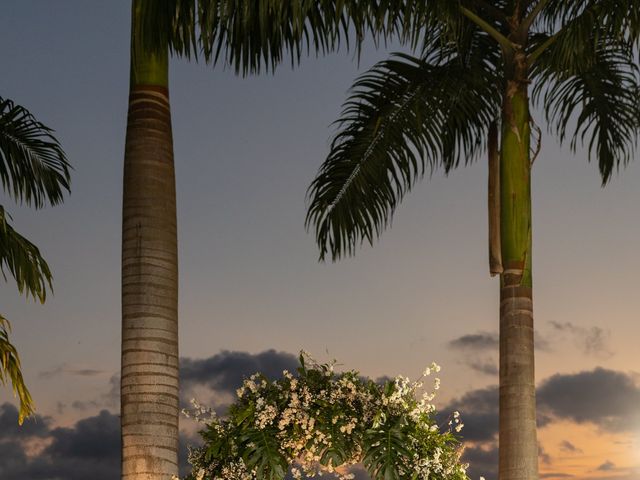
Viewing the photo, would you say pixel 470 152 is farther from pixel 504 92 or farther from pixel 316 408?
pixel 316 408

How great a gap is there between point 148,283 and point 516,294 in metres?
4.90

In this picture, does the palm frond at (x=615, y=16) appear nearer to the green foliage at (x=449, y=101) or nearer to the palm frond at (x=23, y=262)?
the green foliage at (x=449, y=101)

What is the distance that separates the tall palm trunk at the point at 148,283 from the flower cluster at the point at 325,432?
0.63 metres

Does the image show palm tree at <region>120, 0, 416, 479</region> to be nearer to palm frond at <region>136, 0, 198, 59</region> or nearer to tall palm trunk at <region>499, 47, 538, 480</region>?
palm frond at <region>136, 0, 198, 59</region>

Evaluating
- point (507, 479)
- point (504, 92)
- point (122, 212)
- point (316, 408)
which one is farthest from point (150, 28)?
point (507, 479)

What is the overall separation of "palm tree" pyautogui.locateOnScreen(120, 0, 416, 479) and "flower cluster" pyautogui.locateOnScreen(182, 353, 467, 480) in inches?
24.5

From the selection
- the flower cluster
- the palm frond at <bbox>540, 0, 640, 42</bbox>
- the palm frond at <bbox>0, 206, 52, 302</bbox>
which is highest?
the palm frond at <bbox>540, 0, 640, 42</bbox>

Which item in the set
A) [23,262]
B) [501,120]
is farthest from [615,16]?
[23,262]

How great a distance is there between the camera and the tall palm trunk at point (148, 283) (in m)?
10.9

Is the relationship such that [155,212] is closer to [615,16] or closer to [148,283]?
[148,283]

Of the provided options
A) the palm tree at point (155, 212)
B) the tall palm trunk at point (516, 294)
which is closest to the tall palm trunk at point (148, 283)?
the palm tree at point (155, 212)

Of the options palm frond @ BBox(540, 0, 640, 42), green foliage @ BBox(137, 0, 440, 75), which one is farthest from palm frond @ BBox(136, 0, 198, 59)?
palm frond @ BBox(540, 0, 640, 42)

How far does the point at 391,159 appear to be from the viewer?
52.5ft

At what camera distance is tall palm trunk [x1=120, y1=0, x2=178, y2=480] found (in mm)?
10875
